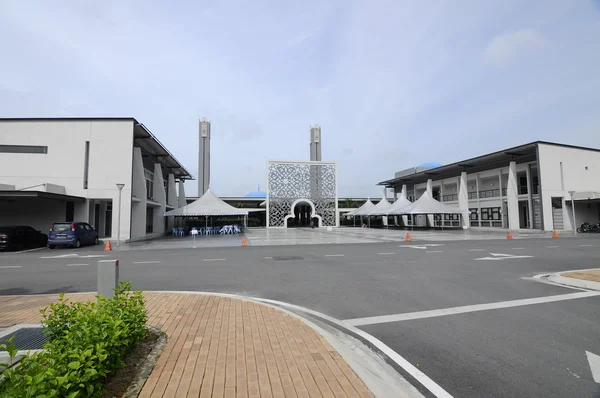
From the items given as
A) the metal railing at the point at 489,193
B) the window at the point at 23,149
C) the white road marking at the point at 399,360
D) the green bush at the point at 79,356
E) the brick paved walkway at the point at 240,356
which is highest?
the window at the point at 23,149

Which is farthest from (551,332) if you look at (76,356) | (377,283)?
(76,356)

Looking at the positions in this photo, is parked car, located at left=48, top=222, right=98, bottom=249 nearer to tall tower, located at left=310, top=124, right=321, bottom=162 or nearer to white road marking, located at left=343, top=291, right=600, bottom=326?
white road marking, located at left=343, top=291, right=600, bottom=326

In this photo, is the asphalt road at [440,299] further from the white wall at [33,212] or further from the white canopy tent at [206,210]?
the white canopy tent at [206,210]

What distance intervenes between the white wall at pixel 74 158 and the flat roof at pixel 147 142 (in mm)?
165

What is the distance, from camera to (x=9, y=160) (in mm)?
22500

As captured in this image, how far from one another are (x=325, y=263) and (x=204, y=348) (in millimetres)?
7774

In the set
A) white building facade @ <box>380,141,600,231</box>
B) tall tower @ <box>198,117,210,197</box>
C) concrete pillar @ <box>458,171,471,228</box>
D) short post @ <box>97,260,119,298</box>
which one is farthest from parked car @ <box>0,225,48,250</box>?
tall tower @ <box>198,117,210,197</box>

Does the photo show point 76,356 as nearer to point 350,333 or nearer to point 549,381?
point 350,333

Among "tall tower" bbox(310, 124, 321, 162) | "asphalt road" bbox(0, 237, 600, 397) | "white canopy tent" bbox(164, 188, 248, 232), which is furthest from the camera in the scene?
"tall tower" bbox(310, 124, 321, 162)

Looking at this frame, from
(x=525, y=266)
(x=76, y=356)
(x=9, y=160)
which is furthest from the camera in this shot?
(x=9, y=160)

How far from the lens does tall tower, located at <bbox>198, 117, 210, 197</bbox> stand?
7900 cm

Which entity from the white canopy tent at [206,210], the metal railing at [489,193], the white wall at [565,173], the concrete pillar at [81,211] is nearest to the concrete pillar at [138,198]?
the white canopy tent at [206,210]

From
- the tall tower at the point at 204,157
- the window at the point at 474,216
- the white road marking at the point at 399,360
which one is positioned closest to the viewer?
the white road marking at the point at 399,360

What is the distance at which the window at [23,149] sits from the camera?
74.3ft
